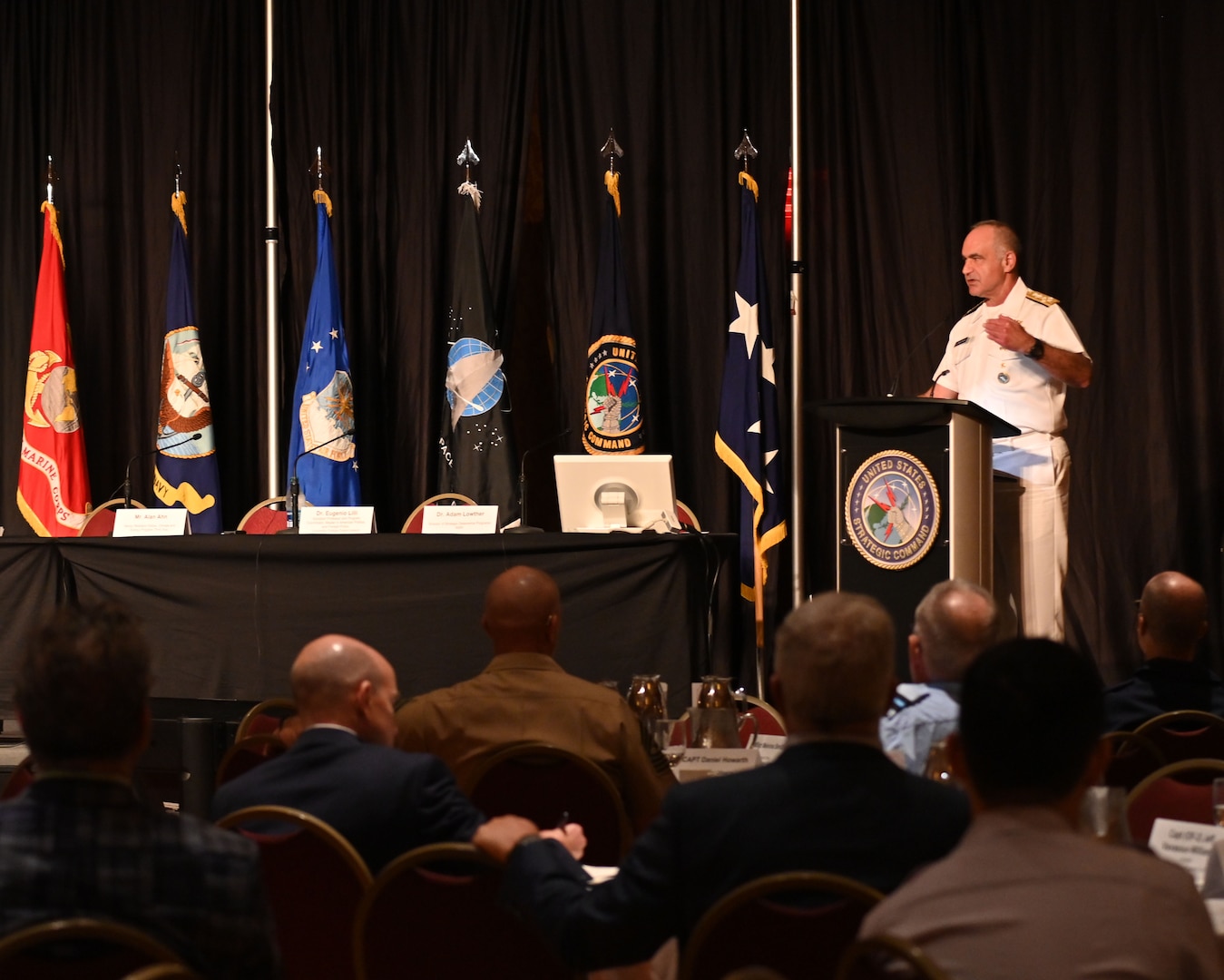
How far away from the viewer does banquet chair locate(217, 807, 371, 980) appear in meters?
2.14

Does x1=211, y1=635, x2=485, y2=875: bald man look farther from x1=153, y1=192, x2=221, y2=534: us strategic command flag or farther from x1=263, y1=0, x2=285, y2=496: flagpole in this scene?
x1=263, y1=0, x2=285, y2=496: flagpole

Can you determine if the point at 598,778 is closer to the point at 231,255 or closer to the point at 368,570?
the point at 368,570

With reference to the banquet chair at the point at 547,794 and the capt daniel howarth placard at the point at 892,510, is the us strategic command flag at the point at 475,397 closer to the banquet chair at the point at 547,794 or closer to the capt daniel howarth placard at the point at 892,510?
the capt daniel howarth placard at the point at 892,510

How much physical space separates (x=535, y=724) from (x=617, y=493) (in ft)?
8.67

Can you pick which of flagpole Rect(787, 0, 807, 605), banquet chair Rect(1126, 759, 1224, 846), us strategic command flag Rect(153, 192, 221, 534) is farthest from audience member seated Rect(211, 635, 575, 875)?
us strategic command flag Rect(153, 192, 221, 534)

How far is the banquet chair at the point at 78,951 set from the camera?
1.47 metres

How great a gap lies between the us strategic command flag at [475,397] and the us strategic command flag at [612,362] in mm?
461

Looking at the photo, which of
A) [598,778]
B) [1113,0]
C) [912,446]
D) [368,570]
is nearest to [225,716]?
[368,570]

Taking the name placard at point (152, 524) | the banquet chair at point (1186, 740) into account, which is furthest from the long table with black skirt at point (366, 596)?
the banquet chair at point (1186, 740)

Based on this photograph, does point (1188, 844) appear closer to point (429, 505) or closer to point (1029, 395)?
point (1029, 395)

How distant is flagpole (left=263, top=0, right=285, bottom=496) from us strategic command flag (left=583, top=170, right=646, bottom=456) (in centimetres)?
181

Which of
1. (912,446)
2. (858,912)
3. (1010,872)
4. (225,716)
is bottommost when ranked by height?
(225,716)

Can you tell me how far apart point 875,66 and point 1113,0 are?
1225 millimetres

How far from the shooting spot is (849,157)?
7.79m
